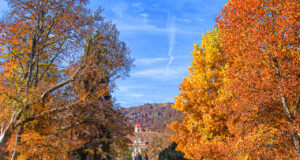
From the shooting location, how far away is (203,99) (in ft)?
38.5

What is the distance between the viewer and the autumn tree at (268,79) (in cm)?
707

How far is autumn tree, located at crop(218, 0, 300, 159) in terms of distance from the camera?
23.2 ft

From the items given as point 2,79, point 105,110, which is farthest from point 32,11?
point 105,110

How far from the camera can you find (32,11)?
11125 millimetres

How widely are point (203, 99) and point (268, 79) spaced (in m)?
4.72

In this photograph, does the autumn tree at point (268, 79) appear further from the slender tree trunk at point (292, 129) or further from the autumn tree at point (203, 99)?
the autumn tree at point (203, 99)

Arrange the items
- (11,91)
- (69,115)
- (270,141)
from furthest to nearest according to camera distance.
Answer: (69,115), (11,91), (270,141)

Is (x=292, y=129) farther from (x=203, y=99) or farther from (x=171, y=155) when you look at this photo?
(x=171, y=155)

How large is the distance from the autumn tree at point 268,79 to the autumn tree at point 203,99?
8.51ft

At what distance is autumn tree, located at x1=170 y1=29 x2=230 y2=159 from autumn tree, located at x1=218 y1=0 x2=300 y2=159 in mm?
2593

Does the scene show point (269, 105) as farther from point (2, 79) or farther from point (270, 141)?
point (2, 79)

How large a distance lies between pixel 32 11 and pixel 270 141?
1237 centimetres

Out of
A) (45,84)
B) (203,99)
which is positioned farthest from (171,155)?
(45,84)

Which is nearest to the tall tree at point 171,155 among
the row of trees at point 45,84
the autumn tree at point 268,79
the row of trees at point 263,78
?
the row of trees at point 45,84
